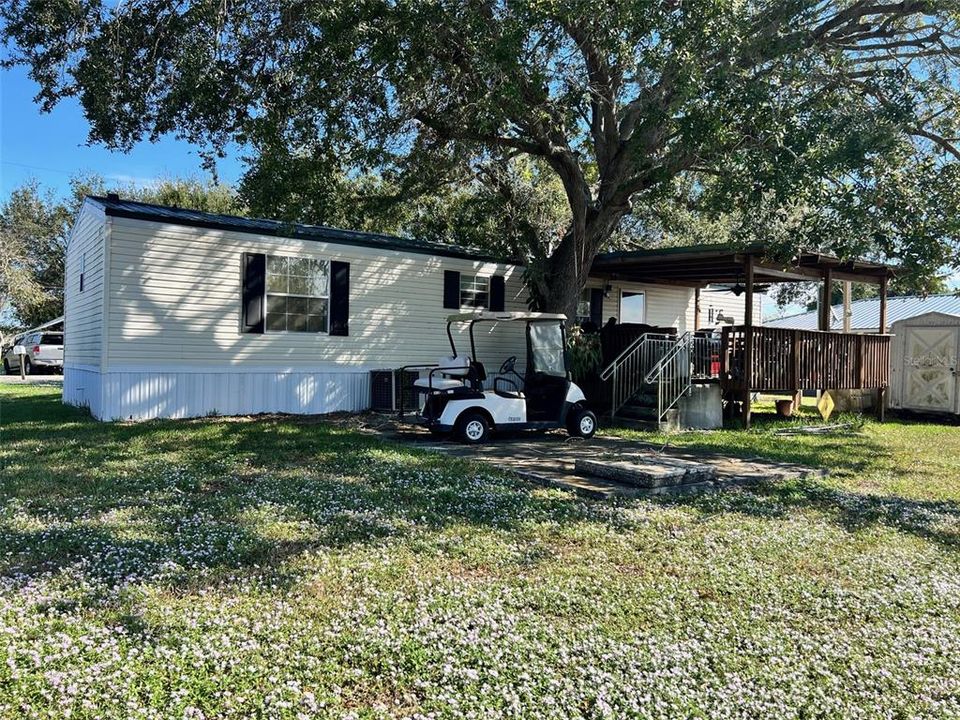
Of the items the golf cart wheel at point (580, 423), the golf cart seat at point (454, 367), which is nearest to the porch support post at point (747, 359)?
the golf cart wheel at point (580, 423)

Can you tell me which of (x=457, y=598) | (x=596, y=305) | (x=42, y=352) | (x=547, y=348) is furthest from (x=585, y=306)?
(x=42, y=352)

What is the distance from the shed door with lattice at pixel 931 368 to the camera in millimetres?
14867

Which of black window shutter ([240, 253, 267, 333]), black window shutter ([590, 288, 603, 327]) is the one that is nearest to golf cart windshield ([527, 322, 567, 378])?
black window shutter ([240, 253, 267, 333])

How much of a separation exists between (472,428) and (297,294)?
4519mm

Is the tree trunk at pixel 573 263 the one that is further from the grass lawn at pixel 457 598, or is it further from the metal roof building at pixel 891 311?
the metal roof building at pixel 891 311

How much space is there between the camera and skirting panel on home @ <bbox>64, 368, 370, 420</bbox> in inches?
418

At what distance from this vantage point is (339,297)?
41.2ft

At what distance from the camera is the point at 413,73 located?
9.71m

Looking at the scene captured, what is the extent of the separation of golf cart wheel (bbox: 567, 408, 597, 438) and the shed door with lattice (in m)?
9.32

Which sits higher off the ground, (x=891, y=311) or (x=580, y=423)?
(x=891, y=311)

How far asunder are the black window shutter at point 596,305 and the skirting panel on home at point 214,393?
19.9 ft

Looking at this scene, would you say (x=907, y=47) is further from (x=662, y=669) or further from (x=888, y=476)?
(x=662, y=669)

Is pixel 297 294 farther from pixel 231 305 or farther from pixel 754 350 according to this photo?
pixel 754 350

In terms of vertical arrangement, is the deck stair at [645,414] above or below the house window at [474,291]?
below
